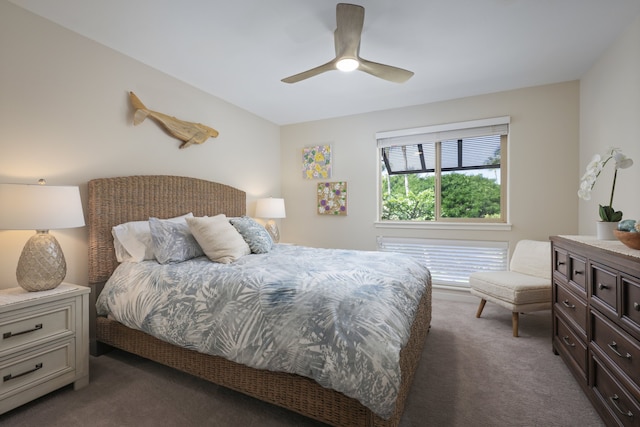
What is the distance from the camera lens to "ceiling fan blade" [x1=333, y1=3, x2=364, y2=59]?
1.79 meters

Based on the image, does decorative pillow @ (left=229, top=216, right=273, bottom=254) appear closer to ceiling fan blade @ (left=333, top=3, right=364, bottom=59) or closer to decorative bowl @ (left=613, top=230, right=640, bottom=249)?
ceiling fan blade @ (left=333, top=3, right=364, bottom=59)

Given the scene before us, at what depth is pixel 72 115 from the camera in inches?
86.9

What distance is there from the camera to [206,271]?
6.25ft

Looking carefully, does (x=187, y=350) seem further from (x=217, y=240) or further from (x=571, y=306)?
(x=571, y=306)

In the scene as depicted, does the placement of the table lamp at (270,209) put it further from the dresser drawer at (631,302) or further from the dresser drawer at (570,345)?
the dresser drawer at (631,302)

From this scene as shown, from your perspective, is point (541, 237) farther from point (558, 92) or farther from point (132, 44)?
point (132, 44)

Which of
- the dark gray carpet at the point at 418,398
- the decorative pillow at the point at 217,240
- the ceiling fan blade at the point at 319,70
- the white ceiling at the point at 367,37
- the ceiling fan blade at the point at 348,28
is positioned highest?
the white ceiling at the point at 367,37

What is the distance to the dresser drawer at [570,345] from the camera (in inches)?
66.1

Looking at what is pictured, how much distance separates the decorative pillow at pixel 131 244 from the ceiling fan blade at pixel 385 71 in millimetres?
2166

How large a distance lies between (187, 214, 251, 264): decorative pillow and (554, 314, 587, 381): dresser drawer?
2336 millimetres

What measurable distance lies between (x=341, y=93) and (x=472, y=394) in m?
3.06

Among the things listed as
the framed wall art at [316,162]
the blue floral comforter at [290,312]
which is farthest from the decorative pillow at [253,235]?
the framed wall art at [316,162]

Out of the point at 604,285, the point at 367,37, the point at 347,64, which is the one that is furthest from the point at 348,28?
the point at 604,285

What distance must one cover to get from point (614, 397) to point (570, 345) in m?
0.60
